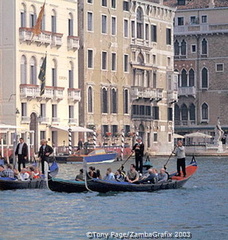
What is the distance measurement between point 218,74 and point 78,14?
21.3 metres

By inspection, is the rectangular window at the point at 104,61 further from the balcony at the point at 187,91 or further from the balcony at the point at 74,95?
the balcony at the point at 187,91

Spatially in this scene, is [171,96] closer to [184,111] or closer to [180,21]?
[184,111]

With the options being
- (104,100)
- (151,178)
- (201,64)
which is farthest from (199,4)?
(151,178)

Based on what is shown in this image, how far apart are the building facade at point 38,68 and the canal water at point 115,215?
23.7 meters

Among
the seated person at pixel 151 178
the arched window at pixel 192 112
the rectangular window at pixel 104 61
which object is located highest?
the rectangular window at pixel 104 61

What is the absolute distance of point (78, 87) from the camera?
67.1 meters

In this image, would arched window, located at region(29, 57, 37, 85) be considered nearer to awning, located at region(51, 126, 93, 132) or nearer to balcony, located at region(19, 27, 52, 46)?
balcony, located at region(19, 27, 52, 46)

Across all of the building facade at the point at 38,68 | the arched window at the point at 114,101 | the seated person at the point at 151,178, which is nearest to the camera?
the seated person at the point at 151,178

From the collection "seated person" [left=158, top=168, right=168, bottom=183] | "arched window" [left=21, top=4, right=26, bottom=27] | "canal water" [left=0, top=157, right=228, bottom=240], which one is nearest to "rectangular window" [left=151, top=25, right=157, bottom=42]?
"arched window" [left=21, top=4, right=26, bottom=27]

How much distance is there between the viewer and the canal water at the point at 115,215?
2492 cm

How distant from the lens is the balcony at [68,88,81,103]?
6462cm

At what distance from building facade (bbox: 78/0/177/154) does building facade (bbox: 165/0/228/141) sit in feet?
23.8

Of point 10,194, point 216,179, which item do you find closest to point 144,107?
point 216,179

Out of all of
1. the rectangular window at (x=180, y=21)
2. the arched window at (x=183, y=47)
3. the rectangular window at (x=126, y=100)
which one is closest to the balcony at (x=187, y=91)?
the arched window at (x=183, y=47)
